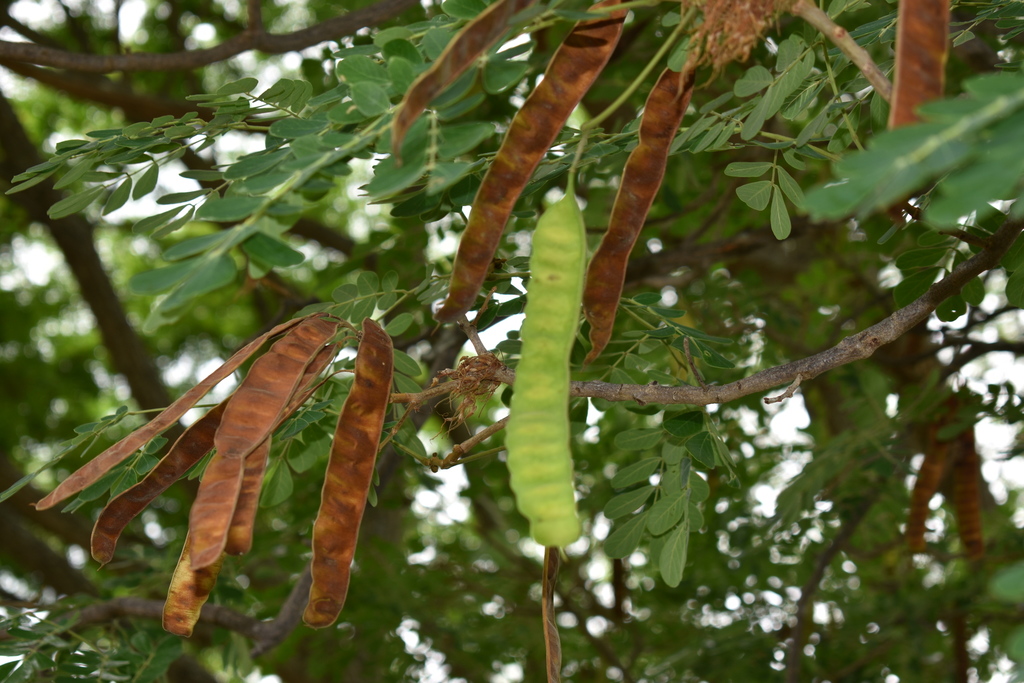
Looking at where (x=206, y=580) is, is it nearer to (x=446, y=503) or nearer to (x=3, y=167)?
(x=446, y=503)

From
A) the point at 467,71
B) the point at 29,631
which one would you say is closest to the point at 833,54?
the point at 467,71

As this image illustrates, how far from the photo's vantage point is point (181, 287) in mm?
1136

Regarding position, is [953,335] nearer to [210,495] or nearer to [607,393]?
[607,393]

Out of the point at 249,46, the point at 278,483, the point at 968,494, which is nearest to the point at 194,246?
the point at 278,483

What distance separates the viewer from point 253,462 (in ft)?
4.72

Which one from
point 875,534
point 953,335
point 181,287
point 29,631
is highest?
point 181,287

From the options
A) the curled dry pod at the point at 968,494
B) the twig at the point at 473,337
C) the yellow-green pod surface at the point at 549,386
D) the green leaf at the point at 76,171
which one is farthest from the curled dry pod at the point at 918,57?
the curled dry pod at the point at 968,494

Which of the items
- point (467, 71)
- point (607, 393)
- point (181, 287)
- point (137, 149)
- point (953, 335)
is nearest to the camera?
point (181, 287)

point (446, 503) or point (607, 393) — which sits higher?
point (607, 393)

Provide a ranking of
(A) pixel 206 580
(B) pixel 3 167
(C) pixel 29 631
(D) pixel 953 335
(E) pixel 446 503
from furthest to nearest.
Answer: (B) pixel 3 167 < (E) pixel 446 503 < (D) pixel 953 335 < (C) pixel 29 631 < (A) pixel 206 580

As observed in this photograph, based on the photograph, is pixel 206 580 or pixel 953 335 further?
pixel 953 335

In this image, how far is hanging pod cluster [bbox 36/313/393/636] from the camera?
4.36ft

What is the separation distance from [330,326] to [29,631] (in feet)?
5.18

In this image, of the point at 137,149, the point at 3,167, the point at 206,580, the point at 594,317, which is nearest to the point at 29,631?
the point at 206,580
